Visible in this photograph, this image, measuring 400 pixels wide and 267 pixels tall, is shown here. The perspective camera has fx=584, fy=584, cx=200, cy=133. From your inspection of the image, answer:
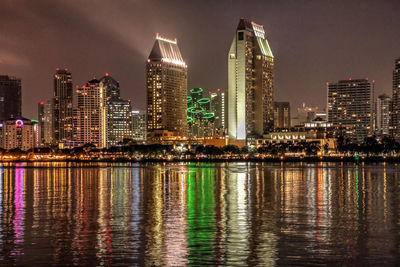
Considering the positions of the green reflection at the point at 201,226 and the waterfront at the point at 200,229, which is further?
the green reflection at the point at 201,226

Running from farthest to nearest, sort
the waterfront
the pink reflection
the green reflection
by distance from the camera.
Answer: the pink reflection → the green reflection → the waterfront

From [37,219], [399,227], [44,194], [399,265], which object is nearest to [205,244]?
[399,265]

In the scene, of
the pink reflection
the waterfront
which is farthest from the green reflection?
the pink reflection

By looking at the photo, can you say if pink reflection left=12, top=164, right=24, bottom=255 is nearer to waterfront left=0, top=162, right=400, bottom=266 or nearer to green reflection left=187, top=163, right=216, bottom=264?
waterfront left=0, top=162, right=400, bottom=266

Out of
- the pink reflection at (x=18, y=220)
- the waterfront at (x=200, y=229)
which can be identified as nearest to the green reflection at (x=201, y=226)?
the waterfront at (x=200, y=229)

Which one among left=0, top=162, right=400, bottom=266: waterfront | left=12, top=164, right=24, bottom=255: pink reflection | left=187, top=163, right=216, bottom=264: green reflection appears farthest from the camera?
left=12, top=164, right=24, bottom=255: pink reflection

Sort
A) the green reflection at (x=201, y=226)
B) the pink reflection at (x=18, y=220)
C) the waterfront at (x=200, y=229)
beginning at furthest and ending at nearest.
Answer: the pink reflection at (x=18, y=220)
the green reflection at (x=201, y=226)
the waterfront at (x=200, y=229)

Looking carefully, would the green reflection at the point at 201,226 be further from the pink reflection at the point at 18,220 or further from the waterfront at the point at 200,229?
the pink reflection at the point at 18,220

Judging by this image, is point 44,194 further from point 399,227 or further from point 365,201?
point 399,227

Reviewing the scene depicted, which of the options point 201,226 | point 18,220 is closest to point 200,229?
point 201,226

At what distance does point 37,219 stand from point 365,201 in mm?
33246

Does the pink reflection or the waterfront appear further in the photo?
the pink reflection

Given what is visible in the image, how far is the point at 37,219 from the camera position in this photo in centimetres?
4653

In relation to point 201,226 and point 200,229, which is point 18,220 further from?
point 200,229
